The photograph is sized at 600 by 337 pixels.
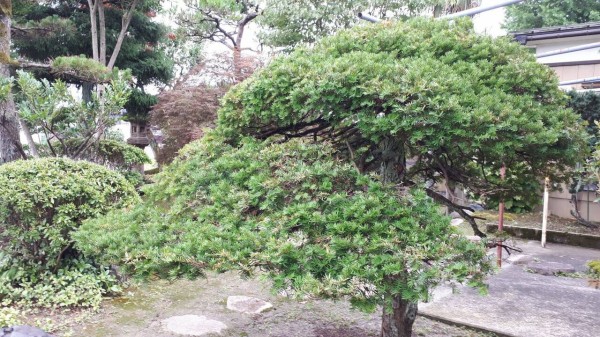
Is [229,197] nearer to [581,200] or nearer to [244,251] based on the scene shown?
[244,251]

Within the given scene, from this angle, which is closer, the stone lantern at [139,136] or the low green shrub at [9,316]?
the low green shrub at [9,316]

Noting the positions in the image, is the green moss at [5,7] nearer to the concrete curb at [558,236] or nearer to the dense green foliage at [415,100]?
the dense green foliage at [415,100]

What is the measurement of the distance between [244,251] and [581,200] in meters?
7.42

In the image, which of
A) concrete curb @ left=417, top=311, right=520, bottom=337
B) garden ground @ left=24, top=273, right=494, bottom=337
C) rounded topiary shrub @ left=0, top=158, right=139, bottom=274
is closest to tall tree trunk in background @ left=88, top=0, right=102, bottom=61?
rounded topiary shrub @ left=0, top=158, right=139, bottom=274

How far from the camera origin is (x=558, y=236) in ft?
22.3

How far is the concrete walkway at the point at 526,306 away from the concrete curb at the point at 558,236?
134 cm

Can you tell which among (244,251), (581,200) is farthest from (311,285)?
(581,200)

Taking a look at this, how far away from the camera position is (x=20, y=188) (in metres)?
3.68

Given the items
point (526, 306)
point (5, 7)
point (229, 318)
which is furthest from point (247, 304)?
point (5, 7)

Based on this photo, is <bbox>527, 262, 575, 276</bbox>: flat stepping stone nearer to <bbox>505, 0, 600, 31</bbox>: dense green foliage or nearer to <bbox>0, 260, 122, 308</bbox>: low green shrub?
<bbox>0, 260, 122, 308</bbox>: low green shrub

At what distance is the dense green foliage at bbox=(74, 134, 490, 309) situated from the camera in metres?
1.60

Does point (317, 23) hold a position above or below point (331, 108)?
above

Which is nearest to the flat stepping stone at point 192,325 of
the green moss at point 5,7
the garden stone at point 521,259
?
the garden stone at point 521,259

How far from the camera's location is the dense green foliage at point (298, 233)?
5.26 feet
